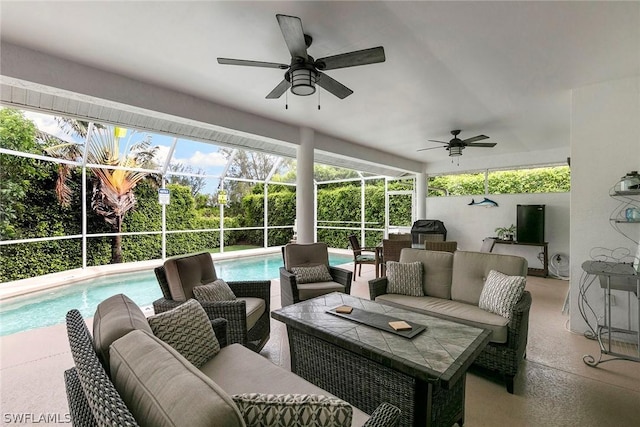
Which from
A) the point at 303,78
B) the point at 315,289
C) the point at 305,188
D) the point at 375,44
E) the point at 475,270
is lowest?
the point at 315,289

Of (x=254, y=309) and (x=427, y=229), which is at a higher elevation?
(x=427, y=229)

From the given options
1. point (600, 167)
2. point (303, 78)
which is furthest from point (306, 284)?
point (600, 167)

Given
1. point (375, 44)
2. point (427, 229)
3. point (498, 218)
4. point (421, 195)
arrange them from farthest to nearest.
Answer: point (421, 195) → point (427, 229) → point (498, 218) → point (375, 44)

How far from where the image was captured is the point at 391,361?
1.58m

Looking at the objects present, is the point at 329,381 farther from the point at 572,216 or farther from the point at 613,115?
the point at 613,115

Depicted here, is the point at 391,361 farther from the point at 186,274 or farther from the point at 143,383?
the point at 186,274

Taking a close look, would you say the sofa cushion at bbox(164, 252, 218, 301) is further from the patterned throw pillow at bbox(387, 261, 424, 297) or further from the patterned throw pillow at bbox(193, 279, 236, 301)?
the patterned throw pillow at bbox(387, 261, 424, 297)

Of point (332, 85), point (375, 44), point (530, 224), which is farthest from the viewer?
point (530, 224)

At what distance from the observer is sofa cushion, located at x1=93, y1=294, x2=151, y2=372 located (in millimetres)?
1207

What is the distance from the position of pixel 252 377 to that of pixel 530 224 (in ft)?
22.9

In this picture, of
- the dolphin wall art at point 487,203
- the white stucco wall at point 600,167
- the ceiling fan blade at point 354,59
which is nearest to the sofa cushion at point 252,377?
the ceiling fan blade at point 354,59

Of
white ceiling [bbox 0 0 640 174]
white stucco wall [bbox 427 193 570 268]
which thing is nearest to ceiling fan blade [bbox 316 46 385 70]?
white ceiling [bbox 0 0 640 174]

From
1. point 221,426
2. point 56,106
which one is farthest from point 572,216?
point 56,106

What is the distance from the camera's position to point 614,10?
80.5 inches
